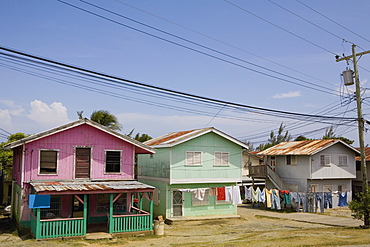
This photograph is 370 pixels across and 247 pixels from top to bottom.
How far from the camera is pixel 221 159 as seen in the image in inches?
1147

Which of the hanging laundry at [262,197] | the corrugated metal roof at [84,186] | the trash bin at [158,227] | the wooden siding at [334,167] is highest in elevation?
the wooden siding at [334,167]

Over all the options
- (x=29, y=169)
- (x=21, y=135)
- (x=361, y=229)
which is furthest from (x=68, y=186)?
(x=21, y=135)

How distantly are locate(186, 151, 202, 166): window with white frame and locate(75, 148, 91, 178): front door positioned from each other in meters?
7.79

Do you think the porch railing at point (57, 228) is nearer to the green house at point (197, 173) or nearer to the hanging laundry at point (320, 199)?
the green house at point (197, 173)

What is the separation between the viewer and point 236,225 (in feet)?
84.8

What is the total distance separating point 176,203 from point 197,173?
2670 millimetres

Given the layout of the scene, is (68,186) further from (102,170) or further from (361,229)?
(361,229)

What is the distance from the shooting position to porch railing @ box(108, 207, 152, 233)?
20.8 meters

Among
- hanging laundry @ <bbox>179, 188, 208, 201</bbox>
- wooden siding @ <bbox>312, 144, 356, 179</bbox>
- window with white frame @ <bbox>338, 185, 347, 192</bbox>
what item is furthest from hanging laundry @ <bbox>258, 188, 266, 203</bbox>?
window with white frame @ <bbox>338, 185, 347, 192</bbox>

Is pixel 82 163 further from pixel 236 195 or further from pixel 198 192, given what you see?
pixel 236 195

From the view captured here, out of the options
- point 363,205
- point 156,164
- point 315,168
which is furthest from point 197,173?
point 315,168

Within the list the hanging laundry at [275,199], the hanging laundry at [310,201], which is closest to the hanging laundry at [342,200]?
the hanging laundry at [310,201]

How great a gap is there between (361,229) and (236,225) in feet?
25.5

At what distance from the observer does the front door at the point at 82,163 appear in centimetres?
2277
